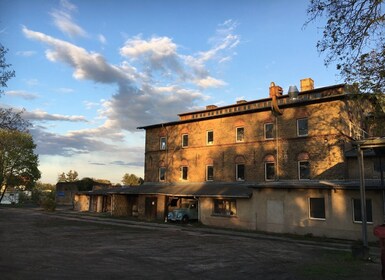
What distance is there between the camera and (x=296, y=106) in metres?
29.6

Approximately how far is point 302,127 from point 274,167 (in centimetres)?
411

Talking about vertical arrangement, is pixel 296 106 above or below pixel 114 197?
above

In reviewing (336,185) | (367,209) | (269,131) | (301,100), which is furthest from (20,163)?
(367,209)

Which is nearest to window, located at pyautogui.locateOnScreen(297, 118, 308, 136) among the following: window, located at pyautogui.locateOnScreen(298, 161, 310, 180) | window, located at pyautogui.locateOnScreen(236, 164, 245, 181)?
window, located at pyautogui.locateOnScreen(298, 161, 310, 180)

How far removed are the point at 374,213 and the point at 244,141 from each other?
13.4 metres

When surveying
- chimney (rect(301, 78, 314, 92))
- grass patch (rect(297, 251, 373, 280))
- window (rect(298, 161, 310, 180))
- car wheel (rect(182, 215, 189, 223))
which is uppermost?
chimney (rect(301, 78, 314, 92))

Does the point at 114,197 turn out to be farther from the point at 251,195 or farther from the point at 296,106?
the point at 296,106

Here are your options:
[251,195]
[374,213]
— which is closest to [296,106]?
[251,195]

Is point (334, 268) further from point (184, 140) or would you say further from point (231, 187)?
point (184, 140)

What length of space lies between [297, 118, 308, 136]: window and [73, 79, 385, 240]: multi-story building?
8 centimetres

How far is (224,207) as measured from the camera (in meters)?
30.7

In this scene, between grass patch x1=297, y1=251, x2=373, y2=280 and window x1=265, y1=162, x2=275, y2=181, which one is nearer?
grass patch x1=297, y1=251, x2=373, y2=280

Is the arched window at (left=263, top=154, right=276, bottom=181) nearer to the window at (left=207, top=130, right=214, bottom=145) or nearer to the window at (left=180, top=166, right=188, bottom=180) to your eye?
the window at (left=207, top=130, right=214, bottom=145)

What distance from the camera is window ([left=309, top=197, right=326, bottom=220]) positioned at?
24359 mm
